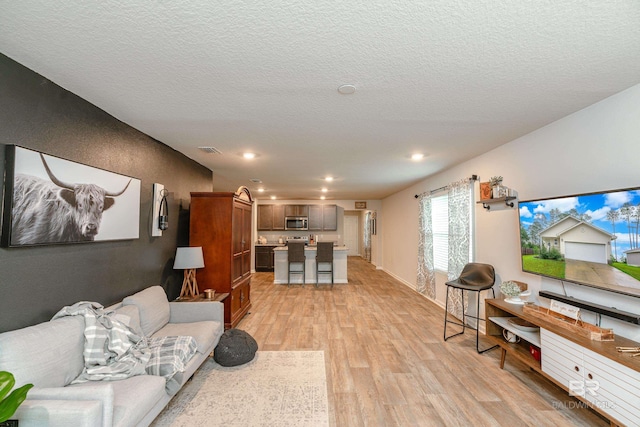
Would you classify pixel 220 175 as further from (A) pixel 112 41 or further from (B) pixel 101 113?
(A) pixel 112 41

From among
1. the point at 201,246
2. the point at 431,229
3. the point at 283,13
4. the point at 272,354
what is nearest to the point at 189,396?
the point at 272,354

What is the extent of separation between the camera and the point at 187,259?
3.40 meters

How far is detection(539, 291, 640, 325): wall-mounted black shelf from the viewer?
1858 millimetres

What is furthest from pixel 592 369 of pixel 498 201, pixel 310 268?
pixel 310 268

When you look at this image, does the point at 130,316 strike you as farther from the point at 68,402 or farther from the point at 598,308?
the point at 598,308

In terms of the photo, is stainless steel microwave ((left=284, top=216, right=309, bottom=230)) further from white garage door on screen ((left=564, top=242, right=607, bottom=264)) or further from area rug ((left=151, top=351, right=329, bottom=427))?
white garage door on screen ((left=564, top=242, right=607, bottom=264))

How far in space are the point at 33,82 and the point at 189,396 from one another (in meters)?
2.59

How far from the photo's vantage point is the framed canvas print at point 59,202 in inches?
65.5

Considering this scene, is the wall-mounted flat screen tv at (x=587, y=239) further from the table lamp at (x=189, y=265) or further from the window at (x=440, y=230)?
the table lamp at (x=189, y=265)

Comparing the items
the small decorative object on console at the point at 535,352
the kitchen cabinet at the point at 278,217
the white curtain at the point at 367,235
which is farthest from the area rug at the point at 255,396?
the white curtain at the point at 367,235

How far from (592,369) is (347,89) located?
2.52 meters

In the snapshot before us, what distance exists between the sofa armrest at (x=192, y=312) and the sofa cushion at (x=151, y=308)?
0.24 feet

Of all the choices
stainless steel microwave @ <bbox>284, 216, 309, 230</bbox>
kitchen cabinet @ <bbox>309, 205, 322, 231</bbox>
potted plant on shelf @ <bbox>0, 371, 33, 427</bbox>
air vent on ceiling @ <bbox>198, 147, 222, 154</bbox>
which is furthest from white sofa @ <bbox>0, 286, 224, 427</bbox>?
kitchen cabinet @ <bbox>309, 205, 322, 231</bbox>

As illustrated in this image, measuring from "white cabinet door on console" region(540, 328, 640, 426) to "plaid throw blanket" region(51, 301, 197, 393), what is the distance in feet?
9.42
